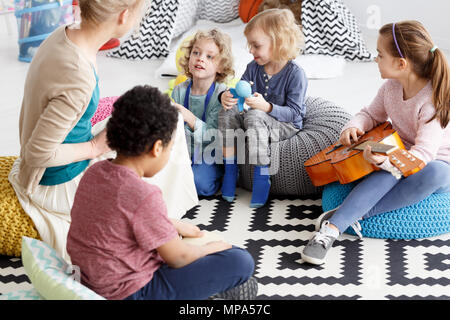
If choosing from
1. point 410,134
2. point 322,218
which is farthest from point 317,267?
point 410,134

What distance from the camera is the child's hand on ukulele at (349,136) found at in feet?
7.84

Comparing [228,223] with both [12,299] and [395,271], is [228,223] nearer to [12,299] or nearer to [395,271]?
[395,271]

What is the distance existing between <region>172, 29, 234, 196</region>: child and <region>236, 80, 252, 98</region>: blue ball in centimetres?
21

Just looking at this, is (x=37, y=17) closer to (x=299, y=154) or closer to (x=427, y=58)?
(x=299, y=154)

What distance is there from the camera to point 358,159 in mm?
2240

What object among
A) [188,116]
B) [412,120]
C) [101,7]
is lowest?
[188,116]

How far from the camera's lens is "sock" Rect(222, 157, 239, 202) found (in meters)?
2.66

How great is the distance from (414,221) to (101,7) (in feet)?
4.34

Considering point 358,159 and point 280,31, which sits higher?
point 280,31

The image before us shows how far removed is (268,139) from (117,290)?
1.19 metres

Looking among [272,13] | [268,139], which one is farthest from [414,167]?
[272,13]

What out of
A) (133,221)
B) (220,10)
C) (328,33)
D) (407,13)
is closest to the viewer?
(133,221)

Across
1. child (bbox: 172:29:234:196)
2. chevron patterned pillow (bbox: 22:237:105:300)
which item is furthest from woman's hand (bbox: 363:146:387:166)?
chevron patterned pillow (bbox: 22:237:105:300)


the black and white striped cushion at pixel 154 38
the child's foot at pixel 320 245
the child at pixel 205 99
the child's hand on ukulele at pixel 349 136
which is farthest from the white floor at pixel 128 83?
the child's foot at pixel 320 245
